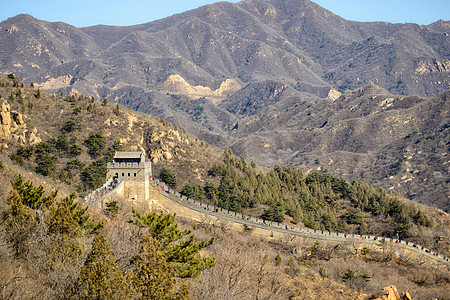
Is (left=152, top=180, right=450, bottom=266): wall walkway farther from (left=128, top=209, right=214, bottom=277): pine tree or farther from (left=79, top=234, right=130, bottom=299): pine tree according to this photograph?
(left=79, top=234, right=130, bottom=299): pine tree

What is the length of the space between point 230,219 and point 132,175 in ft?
62.0

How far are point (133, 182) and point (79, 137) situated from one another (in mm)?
26904

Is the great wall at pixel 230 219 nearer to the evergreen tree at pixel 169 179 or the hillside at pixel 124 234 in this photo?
the hillside at pixel 124 234

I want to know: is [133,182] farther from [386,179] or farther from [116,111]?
[386,179]

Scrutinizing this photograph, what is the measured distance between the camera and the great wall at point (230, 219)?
7088cm

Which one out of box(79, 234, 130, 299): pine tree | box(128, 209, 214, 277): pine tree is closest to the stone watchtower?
box(128, 209, 214, 277): pine tree

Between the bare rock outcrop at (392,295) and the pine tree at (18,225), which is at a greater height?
the pine tree at (18,225)

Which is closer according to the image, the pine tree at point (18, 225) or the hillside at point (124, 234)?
the hillside at point (124, 234)

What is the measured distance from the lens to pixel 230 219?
7400 centimetres

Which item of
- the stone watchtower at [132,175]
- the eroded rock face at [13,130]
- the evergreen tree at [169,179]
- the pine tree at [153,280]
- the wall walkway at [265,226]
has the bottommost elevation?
the wall walkway at [265,226]

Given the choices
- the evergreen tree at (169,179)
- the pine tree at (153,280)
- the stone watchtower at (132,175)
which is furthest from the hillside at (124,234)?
the evergreen tree at (169,179)

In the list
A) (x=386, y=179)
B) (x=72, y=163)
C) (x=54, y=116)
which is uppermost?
(x=54, y=116)

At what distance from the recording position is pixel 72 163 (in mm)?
78688

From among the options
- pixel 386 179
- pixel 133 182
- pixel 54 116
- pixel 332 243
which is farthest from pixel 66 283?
pixel 386 179
